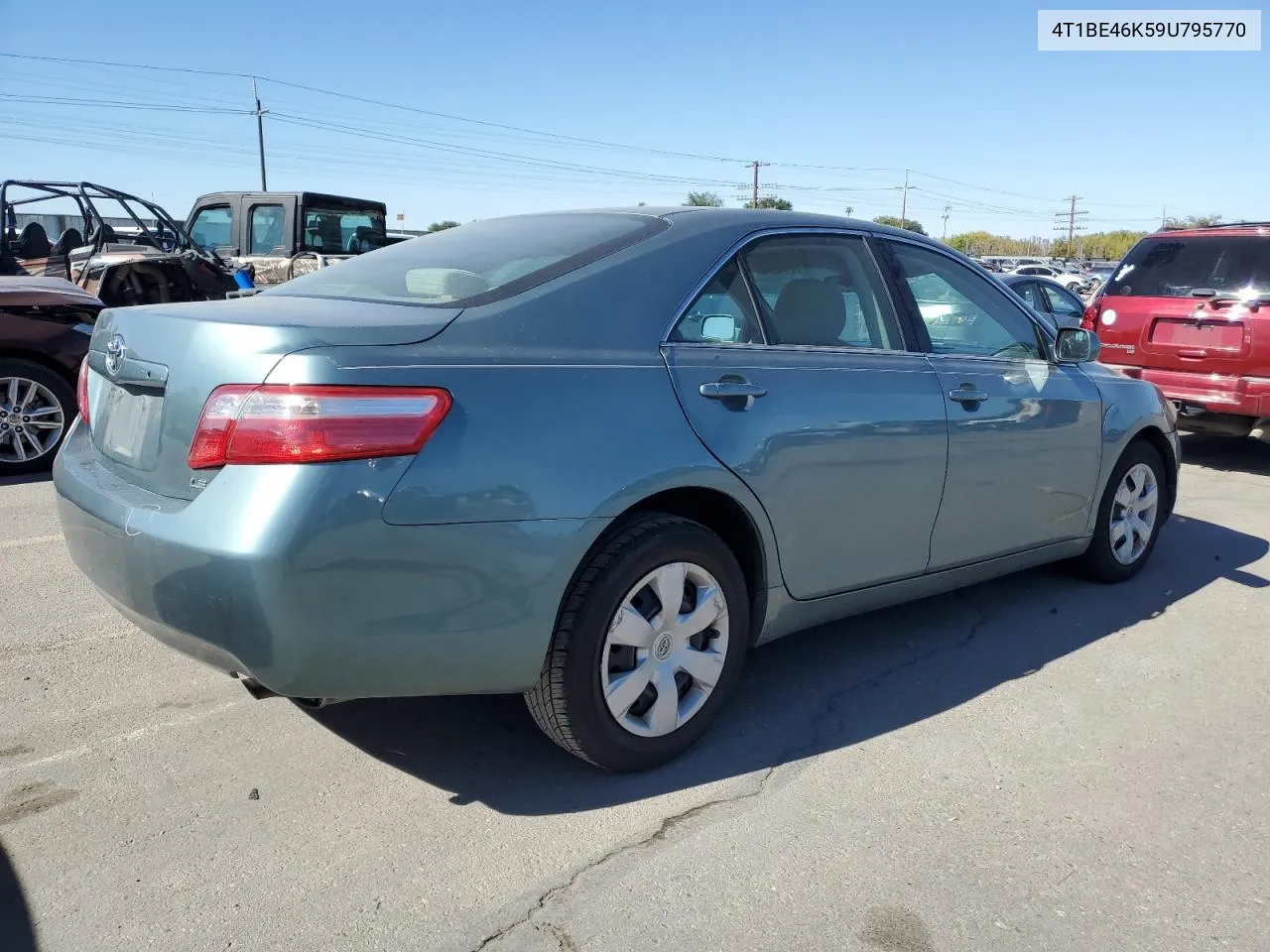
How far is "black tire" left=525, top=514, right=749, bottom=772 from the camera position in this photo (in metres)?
2.72

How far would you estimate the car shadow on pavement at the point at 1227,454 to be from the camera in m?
8.29

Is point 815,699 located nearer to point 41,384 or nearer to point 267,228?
point 41,384

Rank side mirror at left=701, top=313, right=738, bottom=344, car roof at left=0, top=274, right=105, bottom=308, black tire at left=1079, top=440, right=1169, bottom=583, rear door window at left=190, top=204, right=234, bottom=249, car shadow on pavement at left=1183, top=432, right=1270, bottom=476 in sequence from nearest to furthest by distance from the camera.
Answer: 1. side mirror at left=701, top=313, right=738, bottom=344
2. black tire at left=1079, top=440, right=1169, bottom=583
3. car roof at left=0, top=274, right=105, bottom=308
4. car shadow on pavement at left=1183, top=432, right=1270, bottom=476
5. rear door window at left=190, top=204, right=234, bottom=249

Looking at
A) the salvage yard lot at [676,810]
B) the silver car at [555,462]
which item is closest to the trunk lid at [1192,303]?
the salvage yard lot at [676,810]

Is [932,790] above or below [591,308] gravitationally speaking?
below

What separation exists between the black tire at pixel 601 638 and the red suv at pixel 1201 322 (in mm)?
5886

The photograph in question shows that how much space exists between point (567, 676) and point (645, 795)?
0.46 metres

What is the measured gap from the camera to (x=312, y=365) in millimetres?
2410

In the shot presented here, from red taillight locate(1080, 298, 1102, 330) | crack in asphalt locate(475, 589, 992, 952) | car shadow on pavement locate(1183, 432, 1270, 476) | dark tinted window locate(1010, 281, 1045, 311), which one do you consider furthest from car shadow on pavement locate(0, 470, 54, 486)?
dark tinted window locate(1010, 281, 1045, 311)

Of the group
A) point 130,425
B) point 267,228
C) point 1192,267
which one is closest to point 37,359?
point 130,425

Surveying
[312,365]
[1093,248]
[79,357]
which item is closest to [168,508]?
[312,365]

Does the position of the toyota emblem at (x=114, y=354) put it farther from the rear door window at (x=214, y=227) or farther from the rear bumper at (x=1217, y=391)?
the rear door window at (x=214, y=227)

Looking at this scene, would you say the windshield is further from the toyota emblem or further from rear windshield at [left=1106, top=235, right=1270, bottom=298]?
the toyota emblem

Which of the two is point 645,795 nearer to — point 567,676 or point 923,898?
point 567,676
